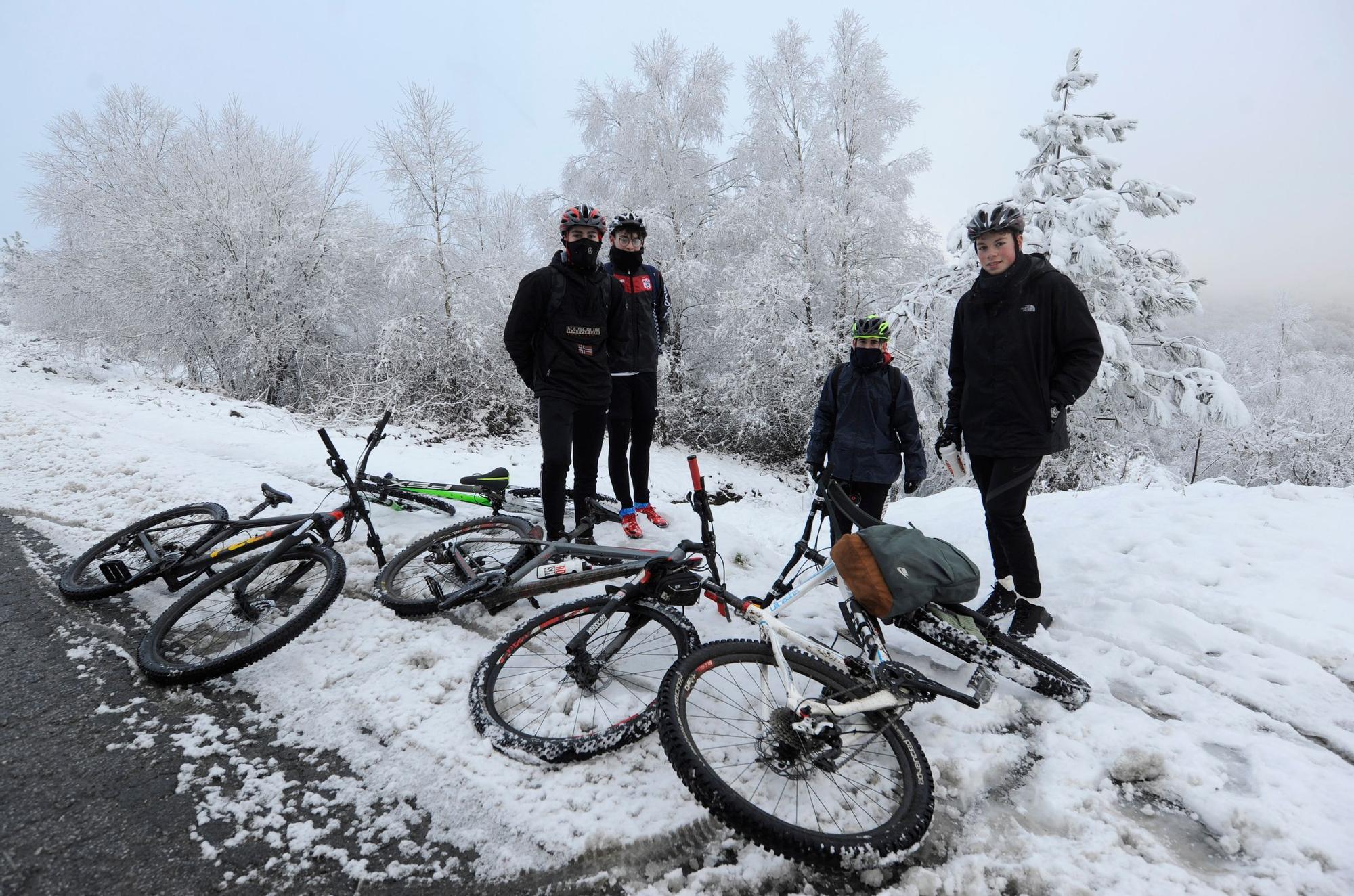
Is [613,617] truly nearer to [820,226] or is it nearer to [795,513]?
[795,513]

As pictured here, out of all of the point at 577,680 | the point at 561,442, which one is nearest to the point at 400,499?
the point at 561,442

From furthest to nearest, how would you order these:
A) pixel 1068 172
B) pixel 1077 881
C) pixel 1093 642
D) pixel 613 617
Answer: pixel 1068 172 → pixel 1093 642 → pixel 613 617 → pixel 1077 881

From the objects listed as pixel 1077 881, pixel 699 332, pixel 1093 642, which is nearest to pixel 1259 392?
pixel 699 332

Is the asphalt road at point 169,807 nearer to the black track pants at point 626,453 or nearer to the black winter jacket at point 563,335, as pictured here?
the black winter jacket at point 563,335

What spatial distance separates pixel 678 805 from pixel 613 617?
2.92ft

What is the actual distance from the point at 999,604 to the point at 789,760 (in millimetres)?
2095

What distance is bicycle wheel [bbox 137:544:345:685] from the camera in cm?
270

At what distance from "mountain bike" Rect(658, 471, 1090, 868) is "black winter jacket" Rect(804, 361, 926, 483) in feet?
5.51

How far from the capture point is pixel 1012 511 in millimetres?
3268

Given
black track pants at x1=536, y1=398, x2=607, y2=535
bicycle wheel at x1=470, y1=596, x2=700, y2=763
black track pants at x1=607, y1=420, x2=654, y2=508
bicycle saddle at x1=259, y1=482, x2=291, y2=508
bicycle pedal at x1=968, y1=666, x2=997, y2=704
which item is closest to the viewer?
bicycle wheel at x1=470, y1=596, x2=700, y2=763

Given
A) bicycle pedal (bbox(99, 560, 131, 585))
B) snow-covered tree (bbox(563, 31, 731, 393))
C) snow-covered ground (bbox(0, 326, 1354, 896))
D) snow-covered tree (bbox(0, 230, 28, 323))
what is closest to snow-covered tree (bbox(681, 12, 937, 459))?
snow-covered tree (bbox(563, 31, 731, 393))

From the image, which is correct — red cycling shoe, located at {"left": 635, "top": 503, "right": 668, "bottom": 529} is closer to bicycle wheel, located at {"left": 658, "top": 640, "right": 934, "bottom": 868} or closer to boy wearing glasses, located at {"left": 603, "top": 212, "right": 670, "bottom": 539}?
boy wearing glasses, located at {"left": 603, "top": 212, "right": 670, "bottom": 539}

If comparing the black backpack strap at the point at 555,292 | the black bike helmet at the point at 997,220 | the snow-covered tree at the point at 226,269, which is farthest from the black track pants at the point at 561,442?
the snow-covered tree at the point at 226,269

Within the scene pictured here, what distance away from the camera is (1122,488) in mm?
5949
